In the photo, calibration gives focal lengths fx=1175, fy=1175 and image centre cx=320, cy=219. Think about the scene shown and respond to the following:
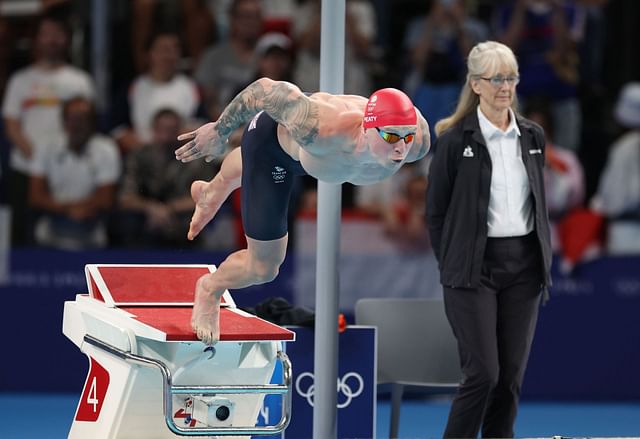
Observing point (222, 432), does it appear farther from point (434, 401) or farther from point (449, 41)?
point (449, 41)

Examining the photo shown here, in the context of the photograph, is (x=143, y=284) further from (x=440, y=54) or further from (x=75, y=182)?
(x=440, y=54)

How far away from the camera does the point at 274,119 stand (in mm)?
4227

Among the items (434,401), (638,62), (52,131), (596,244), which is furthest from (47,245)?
(638,62)

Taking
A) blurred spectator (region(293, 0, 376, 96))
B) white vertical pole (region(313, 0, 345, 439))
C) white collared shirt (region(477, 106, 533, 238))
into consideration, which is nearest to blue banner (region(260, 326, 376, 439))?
white collared shirt (region(477, 106, 533, 238))

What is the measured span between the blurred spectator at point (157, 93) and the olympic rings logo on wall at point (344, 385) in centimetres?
311

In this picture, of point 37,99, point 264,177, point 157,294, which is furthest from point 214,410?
point 37,99

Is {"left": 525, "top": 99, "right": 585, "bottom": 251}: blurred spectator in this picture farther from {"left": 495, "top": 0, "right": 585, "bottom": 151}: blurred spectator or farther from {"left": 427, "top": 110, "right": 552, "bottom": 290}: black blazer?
{"left": 427, "top": 110, "right": 552, "bottom": 290}: black blazer

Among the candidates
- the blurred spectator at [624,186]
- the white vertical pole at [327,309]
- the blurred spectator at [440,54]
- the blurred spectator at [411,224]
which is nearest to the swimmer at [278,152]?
the white vertical pole at [327,309]

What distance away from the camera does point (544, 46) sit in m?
8.72

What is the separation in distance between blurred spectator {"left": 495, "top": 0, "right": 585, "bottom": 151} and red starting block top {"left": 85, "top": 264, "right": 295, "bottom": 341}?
4.19 m

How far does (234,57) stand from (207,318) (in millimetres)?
4438

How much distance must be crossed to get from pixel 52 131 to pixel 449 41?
293cm

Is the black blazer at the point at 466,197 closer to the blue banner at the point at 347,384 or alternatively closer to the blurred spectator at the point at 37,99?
the blue banner at the point at 347,384

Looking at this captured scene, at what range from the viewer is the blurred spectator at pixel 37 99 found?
823 cm
